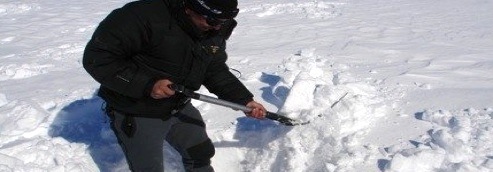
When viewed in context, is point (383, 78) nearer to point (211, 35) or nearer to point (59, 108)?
point (211, 35)

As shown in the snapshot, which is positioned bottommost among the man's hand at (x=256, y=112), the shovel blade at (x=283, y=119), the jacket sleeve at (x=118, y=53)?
the shovel blade at (x=283, y=119)

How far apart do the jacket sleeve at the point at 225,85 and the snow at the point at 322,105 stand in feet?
2.28

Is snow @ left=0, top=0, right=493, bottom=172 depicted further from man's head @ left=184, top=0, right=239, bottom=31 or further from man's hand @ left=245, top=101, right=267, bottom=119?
man's head @ left=184, top=0, right=239, bottom=31

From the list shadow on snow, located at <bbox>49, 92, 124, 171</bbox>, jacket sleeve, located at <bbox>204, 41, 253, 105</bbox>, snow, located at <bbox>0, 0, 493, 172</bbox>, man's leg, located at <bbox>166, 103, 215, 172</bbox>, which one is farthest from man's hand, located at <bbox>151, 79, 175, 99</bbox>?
snow, located at <bbox>0, 0, 493, 172</bbox>

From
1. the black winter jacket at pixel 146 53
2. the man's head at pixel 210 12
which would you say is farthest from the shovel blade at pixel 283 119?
the man's head at pixel 210 12

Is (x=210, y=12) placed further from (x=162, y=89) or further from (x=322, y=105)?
(x=322, y=105)

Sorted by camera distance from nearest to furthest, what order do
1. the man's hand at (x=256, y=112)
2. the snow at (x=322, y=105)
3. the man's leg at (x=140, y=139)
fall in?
1. the man's leg at (x=140, y=139)
2. the man's hand at (x=256, y=112)
3. the snow at (x=322, y=105)

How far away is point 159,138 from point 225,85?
0.66 meters

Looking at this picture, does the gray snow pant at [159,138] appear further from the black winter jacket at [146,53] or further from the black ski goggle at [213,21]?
the black ski goggle at [213,21]

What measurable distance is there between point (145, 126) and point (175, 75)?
1.40 feet

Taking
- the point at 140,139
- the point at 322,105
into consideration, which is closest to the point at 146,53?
the point at 140,139

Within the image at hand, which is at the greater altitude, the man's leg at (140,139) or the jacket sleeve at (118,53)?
the jacket sleeve at (118,53)

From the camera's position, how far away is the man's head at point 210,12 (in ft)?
8.80

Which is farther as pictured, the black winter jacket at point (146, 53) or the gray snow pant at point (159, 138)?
the gray snow pant at point (159, 138)
